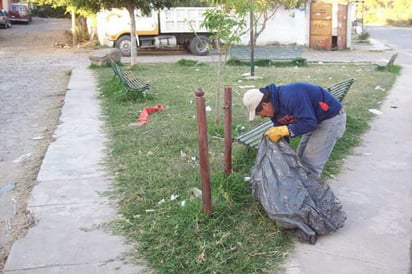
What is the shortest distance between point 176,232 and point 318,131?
1.48 metres

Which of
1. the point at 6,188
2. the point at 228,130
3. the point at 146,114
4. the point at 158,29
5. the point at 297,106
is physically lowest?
the point at 6,188

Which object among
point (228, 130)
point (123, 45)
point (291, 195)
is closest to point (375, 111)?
point (228, 130)

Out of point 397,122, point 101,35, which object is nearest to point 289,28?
point 101,35

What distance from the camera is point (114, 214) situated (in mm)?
4484

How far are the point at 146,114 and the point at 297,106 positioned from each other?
4.72 meters

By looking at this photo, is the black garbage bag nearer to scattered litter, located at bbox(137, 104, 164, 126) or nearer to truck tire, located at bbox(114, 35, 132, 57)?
scattered litter, located at bbox(137, 104, 164, 126)

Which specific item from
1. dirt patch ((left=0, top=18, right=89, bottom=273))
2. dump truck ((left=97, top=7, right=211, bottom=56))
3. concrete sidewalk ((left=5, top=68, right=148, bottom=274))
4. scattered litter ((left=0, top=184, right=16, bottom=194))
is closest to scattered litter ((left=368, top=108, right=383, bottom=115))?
concrete sidewalk ((left=5, top=68, right=148, bottom=274))

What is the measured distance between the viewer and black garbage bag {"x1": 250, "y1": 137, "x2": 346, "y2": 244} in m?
3.86

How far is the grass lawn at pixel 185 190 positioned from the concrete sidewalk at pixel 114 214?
0.17 m

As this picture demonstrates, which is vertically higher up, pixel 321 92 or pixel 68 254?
pixel 321 92

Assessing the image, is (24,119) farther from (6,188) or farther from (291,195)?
(291,195)

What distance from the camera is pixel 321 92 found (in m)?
4.19

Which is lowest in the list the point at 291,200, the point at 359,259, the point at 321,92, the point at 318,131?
the point at 359,259

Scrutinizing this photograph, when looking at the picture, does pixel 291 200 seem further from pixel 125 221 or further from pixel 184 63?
pixel 184 63
